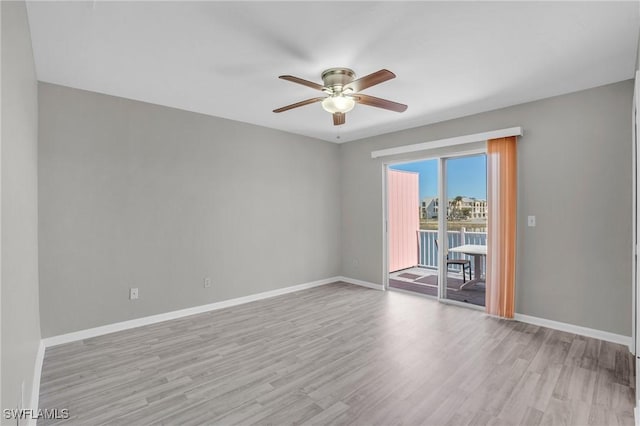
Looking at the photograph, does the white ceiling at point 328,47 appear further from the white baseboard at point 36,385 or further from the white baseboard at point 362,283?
the white baseboard at point 362,283

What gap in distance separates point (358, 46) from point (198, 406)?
A: 2822 millimetres

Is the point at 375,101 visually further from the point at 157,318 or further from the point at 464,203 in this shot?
the point at 157,318

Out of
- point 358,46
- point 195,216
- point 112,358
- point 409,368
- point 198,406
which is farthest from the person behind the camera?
point 195,216

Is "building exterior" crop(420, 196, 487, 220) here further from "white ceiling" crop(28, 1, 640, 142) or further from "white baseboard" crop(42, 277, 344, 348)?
"white baseboard" crop(42, 277, 344, 348)

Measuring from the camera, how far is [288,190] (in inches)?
202

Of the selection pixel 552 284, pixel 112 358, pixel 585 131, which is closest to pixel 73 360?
pixel 112 358

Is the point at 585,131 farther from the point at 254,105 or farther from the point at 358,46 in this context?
the point at 254,105

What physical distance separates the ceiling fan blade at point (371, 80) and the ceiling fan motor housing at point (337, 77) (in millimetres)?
134

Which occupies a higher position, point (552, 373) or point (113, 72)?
point (113, 72)

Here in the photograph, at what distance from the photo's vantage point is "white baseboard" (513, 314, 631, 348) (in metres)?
3.12


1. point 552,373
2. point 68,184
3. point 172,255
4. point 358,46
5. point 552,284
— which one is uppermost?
Result: point 358,46

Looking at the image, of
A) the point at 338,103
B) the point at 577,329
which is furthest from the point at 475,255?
the point at 338,103

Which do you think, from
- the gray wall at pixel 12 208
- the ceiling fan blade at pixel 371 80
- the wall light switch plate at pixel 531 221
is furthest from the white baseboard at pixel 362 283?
the gray wall at pixel 12 208

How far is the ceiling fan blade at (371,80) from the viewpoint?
2.27 m
